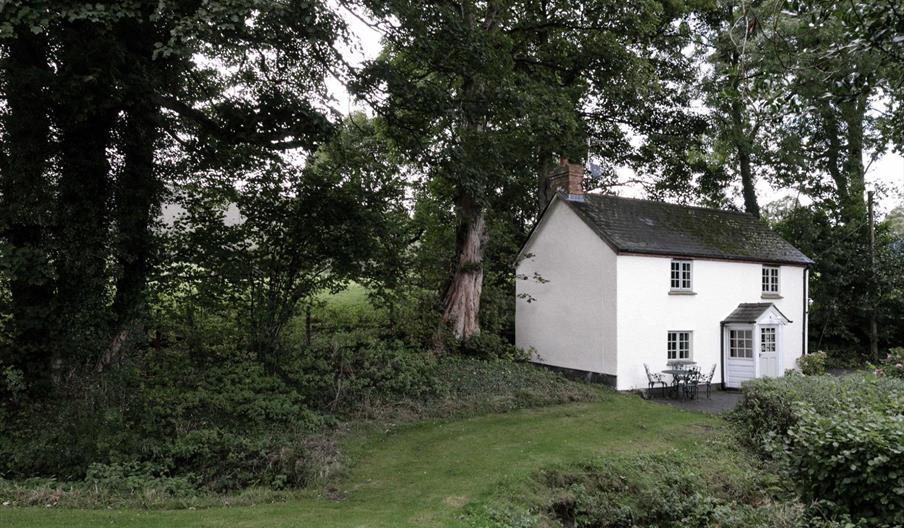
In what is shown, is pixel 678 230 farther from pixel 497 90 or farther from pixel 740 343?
pixel 497 90

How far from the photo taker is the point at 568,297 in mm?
19328

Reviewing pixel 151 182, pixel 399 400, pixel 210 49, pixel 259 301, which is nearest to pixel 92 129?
pixel 151 182

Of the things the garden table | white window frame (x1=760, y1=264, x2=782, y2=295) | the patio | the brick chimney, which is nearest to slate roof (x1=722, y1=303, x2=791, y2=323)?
white window frame (x1=760, y1=264, x2=782, y2=295)

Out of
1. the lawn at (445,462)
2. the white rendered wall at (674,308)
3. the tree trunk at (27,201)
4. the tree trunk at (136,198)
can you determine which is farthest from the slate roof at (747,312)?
the tree trunk at (27,201)

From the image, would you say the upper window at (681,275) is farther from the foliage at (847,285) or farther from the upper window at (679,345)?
the foliage at (847,285)

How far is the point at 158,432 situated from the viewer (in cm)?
917

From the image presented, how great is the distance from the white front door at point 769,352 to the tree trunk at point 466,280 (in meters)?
10.1

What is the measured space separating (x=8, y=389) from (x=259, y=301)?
14.2 ft

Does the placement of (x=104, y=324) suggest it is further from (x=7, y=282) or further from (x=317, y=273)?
(x=317, y=273)

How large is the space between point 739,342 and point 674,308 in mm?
3154

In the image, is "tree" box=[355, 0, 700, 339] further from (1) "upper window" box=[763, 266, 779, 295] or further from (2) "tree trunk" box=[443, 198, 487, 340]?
(1) "upper window" box=[763, 266, 779, 295]

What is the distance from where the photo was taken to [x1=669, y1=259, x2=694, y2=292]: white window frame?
18.7 metres

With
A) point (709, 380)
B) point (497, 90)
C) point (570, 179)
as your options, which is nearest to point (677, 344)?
point (709, 380)

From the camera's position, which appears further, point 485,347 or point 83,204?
point 485,347
